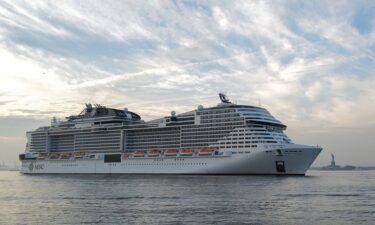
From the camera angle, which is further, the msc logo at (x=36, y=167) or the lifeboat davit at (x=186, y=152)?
the msc logo at (x=36, y=167)

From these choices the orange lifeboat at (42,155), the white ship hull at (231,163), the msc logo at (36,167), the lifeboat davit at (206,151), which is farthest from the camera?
the orange lifeboat at (42,155)

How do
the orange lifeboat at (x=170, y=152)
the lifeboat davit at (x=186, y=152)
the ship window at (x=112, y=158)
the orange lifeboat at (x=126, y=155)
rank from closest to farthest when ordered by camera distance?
the lifeboat davit at (x=186, y=152) < the orange lifeboat at (x=170, y=152) < the orange lifeboat at (x=126, y=155) < the ship window at (x=112, y=158)

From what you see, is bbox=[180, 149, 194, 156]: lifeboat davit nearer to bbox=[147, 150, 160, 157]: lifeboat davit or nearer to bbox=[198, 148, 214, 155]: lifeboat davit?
bbox=[198, 148, 214, 155]: lifeboat davit

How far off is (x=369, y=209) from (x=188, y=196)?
62.5ft

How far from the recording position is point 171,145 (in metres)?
106

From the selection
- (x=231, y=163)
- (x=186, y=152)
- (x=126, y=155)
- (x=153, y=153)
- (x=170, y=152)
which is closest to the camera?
(x=231, y=163)

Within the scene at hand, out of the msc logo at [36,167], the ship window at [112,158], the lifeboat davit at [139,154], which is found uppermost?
the lifeboat davit at [139,154]

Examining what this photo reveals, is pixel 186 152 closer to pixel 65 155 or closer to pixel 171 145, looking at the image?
pixel 171 145

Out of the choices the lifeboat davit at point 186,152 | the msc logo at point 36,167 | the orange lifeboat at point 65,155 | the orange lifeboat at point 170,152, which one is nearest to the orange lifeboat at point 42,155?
the msc logo at point 36,167

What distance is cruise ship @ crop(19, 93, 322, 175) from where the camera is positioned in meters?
88.3

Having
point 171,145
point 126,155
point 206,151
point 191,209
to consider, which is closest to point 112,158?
point 126,155

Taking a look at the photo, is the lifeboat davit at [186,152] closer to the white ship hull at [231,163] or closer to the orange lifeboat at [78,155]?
the white ship hull at [231,163]

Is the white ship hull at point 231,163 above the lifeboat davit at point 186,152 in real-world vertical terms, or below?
below

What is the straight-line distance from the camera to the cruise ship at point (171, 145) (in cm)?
8831
